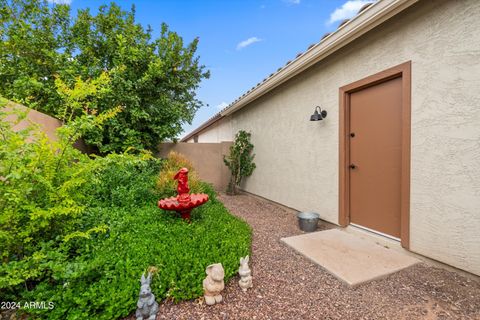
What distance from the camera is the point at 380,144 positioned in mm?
3611

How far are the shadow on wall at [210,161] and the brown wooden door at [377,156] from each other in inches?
218

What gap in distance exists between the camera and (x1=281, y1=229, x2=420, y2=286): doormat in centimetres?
273

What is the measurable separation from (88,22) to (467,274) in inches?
369

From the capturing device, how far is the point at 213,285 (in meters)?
2.28

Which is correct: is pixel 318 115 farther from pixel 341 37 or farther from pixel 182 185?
pixel 182 185

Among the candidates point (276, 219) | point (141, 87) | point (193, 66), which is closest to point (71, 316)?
point (276, 219)

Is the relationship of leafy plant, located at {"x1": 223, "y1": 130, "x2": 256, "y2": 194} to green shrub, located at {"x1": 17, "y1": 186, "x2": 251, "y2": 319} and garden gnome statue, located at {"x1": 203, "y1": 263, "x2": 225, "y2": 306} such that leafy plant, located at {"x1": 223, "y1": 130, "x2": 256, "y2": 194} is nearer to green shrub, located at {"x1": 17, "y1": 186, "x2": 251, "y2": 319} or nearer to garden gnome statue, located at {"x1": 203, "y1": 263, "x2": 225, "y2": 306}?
green shrub, located at {"x1": 17, "y1": 186, "x2": 251, "y2": 319}

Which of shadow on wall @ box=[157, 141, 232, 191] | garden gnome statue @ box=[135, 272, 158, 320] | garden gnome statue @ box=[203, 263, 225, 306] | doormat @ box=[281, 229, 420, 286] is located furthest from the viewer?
shadow on wall @ box=[157, 141, 232, 191]

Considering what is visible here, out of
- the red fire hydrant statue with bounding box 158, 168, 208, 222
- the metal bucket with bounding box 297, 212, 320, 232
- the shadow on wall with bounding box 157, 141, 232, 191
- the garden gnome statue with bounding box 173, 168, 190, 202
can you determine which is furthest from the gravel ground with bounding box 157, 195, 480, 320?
the shadow on wall with bounding box 157, 141, 232, 191

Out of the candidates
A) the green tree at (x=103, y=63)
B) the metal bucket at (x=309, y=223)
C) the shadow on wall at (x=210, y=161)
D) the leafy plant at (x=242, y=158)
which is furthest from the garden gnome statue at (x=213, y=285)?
the shadow on wall at (x=210, y=161)

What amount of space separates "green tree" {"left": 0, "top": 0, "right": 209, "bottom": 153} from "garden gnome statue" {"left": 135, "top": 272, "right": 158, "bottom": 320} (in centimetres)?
523

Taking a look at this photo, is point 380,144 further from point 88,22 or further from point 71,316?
point 88,22

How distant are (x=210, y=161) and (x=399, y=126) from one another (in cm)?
662

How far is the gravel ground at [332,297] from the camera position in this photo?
2.14 metres
